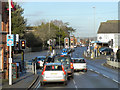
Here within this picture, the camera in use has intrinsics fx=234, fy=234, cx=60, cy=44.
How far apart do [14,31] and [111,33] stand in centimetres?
4789

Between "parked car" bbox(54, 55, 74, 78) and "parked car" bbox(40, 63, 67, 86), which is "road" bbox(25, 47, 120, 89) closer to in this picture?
"parked car" bbox(40, 63, 67, 86)

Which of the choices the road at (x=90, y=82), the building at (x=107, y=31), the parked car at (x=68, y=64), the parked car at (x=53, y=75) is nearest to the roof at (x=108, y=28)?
the building at (x=107, y=31)

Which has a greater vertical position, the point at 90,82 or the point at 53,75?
the point at 53,75

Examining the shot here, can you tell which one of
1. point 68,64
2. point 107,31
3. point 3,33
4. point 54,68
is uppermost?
point 107,31

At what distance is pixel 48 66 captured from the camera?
1582 cm

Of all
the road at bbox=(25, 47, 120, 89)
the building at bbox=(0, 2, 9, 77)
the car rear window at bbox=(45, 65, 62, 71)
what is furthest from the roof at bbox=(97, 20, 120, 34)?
the car rear window at bbox=(45, 65, 62, 71)

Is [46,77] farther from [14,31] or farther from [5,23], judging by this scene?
[14,31]

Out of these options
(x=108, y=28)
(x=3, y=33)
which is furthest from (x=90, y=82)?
(x=108, y=28)

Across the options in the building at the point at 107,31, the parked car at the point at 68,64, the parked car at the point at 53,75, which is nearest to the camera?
the parked car at the point at 53,75

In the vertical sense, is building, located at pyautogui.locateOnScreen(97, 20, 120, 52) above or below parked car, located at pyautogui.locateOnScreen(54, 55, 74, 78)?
above

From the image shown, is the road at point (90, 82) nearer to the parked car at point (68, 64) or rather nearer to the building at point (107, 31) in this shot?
the parked car at point (68, 64)

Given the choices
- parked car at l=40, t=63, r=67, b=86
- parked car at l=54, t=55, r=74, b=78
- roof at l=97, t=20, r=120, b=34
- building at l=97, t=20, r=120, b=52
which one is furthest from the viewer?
roof at l=97, t=20, r=120, b=34

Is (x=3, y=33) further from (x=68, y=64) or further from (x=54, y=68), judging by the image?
(x=54, y=68)

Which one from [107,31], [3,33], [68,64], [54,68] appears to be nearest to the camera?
[54,68]
